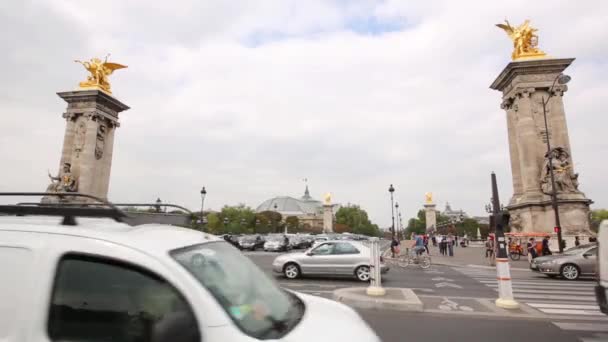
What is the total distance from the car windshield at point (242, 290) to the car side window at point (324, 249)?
1207 centimetres

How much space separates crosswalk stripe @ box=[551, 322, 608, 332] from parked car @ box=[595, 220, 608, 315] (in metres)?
0.95

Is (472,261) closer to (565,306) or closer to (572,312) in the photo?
(565,306)

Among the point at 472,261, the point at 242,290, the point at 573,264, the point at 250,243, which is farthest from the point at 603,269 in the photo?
the point at 250,243

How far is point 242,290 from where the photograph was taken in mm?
2561

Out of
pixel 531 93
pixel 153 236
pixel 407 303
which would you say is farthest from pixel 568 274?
pixel 531 93

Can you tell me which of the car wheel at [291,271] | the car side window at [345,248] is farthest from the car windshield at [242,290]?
the car wheel at [291,271]

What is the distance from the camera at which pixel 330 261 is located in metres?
14.7

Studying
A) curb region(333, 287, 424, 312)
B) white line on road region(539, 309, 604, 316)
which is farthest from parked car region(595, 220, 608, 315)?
curb region(333, 287, 424, 312)

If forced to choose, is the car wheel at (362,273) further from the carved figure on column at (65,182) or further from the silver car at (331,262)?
the carved figure on column at (65,182)

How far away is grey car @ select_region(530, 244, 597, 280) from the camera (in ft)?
50.1

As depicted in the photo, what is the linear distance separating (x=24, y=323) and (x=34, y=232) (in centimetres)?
51

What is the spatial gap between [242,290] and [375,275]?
8212 millimetres

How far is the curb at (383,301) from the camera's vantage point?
8.68 metres

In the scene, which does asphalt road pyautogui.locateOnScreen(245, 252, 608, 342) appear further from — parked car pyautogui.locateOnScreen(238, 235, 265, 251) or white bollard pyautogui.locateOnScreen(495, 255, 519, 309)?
parked car pyautogui.locateOnScreen(238, 235, 265, 251)
